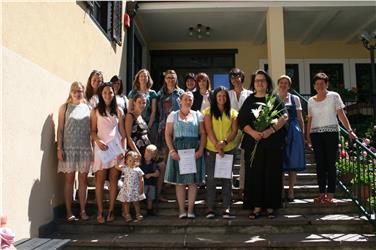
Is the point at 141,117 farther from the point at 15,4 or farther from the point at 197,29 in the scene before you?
Result: the point at 197,29

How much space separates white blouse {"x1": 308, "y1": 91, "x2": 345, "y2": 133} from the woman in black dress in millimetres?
582

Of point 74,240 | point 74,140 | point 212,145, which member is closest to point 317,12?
point 212,145

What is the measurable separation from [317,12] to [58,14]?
7142mm

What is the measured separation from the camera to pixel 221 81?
12680 mm

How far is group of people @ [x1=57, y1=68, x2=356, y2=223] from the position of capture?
15.9 feet

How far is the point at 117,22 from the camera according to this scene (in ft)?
27.1

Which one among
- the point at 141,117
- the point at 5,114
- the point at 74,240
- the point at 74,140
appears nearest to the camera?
the point at 5,114

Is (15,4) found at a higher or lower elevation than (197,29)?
lower

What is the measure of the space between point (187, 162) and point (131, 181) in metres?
0.73

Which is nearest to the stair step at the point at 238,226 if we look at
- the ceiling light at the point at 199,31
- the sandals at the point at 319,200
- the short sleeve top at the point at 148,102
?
the sandals at the point at 319,200

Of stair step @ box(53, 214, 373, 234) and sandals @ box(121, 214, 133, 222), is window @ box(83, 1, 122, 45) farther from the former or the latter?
stair step @ box(53, 214, 373, 234)

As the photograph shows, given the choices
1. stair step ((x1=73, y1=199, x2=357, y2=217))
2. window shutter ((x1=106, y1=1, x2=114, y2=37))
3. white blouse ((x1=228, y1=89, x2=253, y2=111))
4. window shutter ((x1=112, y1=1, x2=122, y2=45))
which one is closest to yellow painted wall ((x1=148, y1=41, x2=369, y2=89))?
window shutter ((x1=112, y1=1, x2=122, y2=45))

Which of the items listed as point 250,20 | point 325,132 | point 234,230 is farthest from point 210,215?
point 250,20

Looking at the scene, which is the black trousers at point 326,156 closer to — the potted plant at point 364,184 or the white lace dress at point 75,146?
the potted plant at point 364,184
